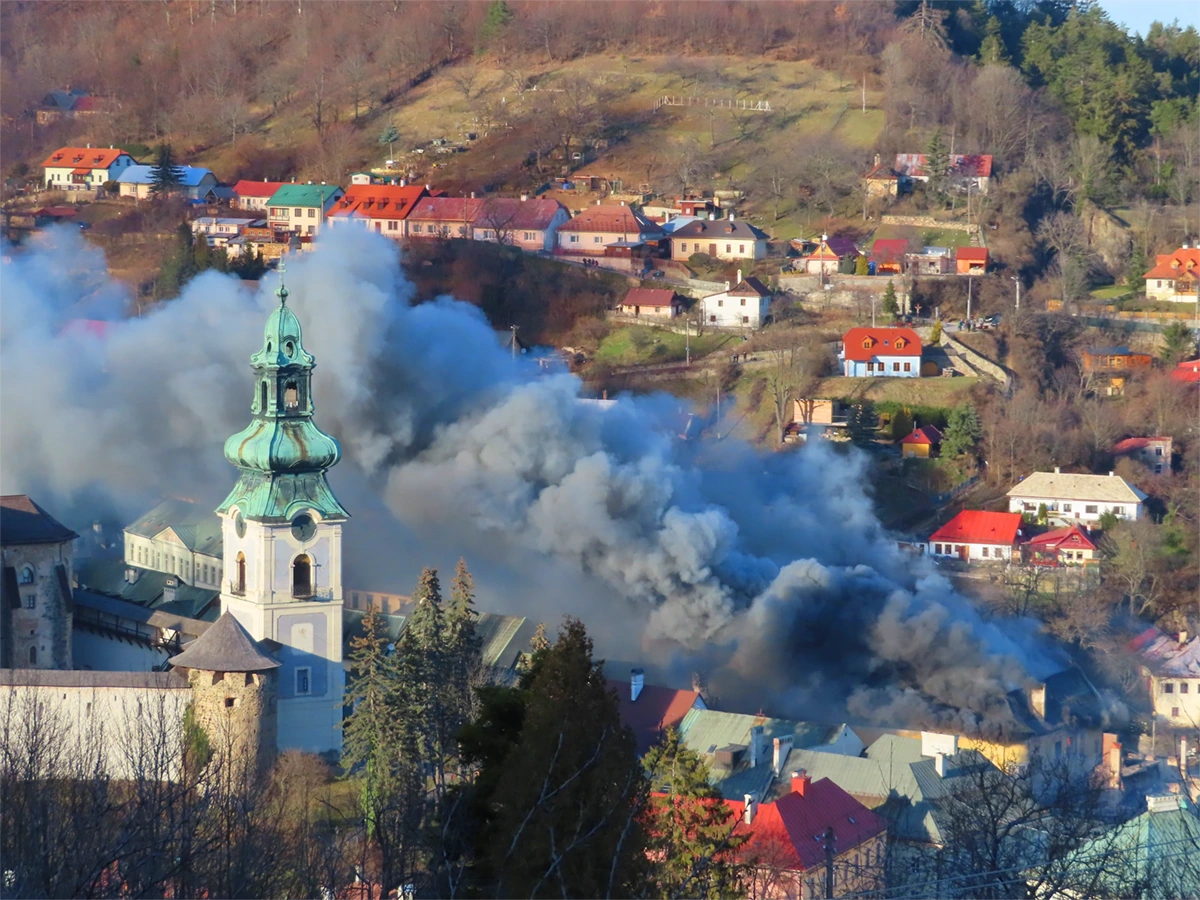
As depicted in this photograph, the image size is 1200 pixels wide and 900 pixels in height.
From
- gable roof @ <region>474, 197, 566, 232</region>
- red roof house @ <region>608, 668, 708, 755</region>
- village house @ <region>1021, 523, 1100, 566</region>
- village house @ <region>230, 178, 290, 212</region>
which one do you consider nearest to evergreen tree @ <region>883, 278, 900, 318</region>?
gable roof @ <region>474, 197, 566, 232</region>

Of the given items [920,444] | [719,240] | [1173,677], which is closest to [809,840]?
[1173,677]

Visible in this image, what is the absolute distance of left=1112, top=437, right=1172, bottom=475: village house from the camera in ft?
243

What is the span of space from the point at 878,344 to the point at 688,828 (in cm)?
4467

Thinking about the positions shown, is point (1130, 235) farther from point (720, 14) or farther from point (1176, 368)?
point (720, 14)

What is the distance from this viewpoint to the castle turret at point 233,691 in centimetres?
4538

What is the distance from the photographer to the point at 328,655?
50.2 m

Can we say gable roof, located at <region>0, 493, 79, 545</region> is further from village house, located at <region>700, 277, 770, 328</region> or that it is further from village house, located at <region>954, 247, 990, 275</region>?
village house, located at <region>954, 247, 990, 275</region>

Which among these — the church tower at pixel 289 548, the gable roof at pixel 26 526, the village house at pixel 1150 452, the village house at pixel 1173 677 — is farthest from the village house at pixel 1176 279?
the gable roof at pixel 26 526

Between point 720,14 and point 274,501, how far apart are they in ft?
244

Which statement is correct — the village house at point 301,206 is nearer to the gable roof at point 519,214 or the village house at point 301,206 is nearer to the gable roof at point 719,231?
the gable roof at point 519,214

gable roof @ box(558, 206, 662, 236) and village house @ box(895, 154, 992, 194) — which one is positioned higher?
village house @ box(895, 154, 992, 194)

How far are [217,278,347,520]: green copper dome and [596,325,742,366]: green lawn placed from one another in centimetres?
2757

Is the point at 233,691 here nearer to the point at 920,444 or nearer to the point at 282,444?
the point at 282,444

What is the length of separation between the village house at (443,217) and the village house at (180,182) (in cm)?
1305
